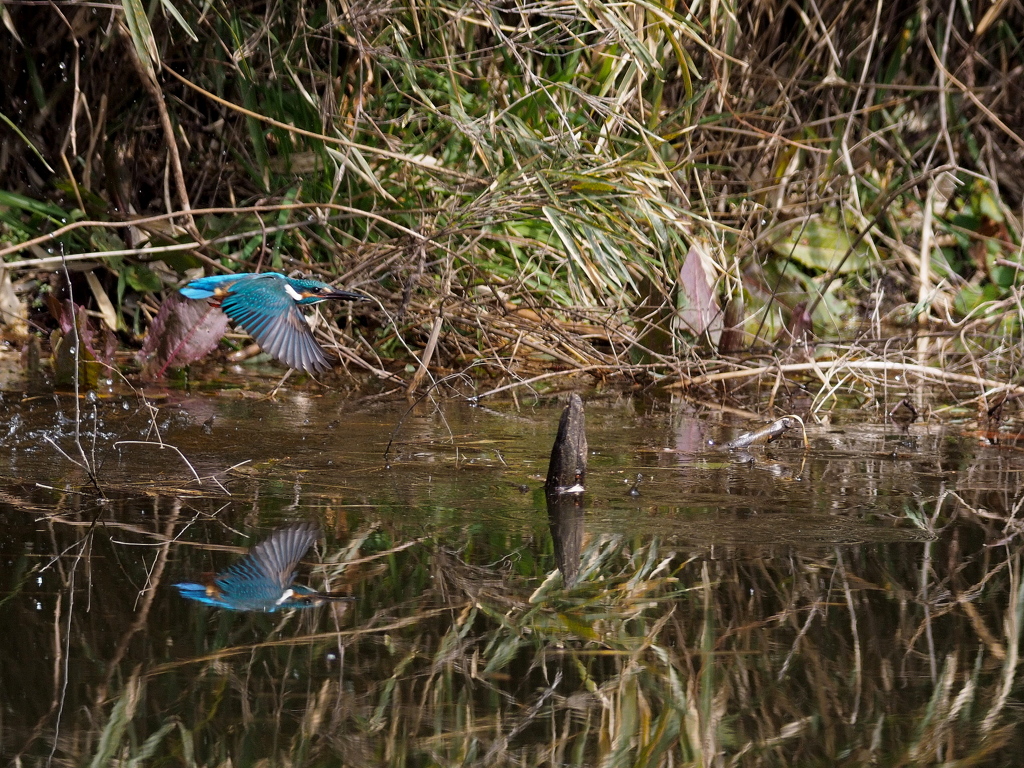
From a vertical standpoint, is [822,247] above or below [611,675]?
above

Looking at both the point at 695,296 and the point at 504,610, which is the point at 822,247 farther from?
the point at 504,610

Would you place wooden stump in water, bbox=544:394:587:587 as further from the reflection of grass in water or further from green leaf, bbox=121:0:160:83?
green leaf, bbox=121:0:160:83

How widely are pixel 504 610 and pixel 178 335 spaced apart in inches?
→ 83.3

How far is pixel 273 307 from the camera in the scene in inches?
124

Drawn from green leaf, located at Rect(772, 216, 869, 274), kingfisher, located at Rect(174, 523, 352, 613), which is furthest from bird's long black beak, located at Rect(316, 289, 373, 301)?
green leaf, located at Rect(772, 216, 869, 274)

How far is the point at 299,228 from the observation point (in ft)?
13.2

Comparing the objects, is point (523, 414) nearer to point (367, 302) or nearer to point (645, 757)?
point (367, 302)

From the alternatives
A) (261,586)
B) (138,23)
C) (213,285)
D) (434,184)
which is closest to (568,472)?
(261,586)

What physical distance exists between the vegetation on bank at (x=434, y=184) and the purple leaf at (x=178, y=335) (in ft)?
0.51

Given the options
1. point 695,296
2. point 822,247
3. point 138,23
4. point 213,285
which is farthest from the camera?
point 822,247

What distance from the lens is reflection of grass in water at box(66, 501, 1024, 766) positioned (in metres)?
1.40

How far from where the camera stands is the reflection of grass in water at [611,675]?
1.40m

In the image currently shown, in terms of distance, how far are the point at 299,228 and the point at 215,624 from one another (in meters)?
2.49

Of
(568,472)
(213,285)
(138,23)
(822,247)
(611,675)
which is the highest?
(138,23)
